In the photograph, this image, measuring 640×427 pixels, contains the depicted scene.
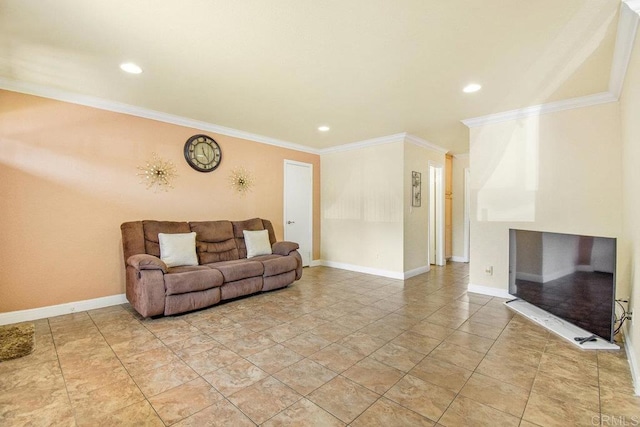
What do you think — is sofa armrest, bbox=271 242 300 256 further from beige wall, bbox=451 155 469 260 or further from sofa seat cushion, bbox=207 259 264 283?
beige wall, bbox=451 155 469 260

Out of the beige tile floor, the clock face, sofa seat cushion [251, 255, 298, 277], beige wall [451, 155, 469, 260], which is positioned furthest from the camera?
beige wall [451, 155, 469, 260]

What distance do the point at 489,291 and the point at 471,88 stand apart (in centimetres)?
268

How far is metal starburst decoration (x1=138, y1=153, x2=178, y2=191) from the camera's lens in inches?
151

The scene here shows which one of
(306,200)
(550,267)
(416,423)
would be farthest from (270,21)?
(306,200)

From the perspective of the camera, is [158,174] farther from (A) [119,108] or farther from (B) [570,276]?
(B) [570,276]

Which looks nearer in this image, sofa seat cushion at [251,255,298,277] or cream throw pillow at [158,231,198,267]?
cream throw pillow at [158,231,198,267]

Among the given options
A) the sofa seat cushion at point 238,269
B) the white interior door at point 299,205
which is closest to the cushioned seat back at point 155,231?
the sofa seat cushion at point 238,269

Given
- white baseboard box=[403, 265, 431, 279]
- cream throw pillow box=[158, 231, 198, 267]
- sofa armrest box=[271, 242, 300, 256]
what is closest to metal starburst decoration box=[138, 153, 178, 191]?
cream throw pillow box=[158, 231, 198, 267]

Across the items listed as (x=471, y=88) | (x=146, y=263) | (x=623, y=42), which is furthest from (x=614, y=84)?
(x=146, y=263)

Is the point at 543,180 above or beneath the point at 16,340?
above

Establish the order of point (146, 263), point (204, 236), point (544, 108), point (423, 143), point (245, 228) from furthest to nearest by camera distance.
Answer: point (423, 143) → point (245, 228) → point (204, 236) → point (544, 108) → point (146, 263)

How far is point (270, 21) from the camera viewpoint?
2002 millimetres

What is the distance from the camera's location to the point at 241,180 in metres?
4.85

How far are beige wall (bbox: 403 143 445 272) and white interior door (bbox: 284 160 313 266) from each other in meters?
1.99
